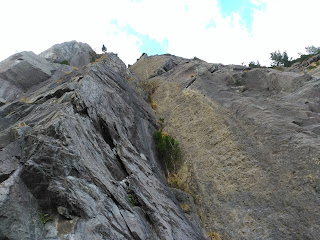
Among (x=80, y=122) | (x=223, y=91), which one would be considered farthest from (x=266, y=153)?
(x=80, y=122)

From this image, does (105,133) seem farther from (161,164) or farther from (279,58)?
(279,58)

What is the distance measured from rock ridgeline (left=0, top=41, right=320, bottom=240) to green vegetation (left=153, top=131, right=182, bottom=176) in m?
0.48

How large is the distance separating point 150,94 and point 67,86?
10.0 meters

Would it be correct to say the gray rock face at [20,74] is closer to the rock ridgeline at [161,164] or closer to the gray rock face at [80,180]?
the rock ridgeline at [161,164]

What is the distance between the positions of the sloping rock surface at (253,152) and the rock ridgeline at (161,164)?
0.05m

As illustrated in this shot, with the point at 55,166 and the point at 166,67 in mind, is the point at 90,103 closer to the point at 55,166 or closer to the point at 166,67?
the point at 55,166

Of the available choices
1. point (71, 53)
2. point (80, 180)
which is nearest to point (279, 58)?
point (71, 53)

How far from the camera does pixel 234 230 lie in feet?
31.3

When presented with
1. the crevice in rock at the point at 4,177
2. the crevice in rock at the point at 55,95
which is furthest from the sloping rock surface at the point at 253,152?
the crevice in rock at the point at 4,177

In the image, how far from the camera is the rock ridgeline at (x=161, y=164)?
21.6 ft

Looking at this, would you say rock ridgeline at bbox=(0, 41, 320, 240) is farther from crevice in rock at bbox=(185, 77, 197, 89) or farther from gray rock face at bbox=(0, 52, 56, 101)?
gray rock face at bbox=(0, 52, 56, 101)

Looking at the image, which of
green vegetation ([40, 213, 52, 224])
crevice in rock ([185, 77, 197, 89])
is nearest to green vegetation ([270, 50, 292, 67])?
crevice in rock ([185, 77, 197, 89])

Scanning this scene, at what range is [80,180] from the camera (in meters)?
7.16

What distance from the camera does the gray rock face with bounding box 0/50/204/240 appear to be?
6.09 meters
